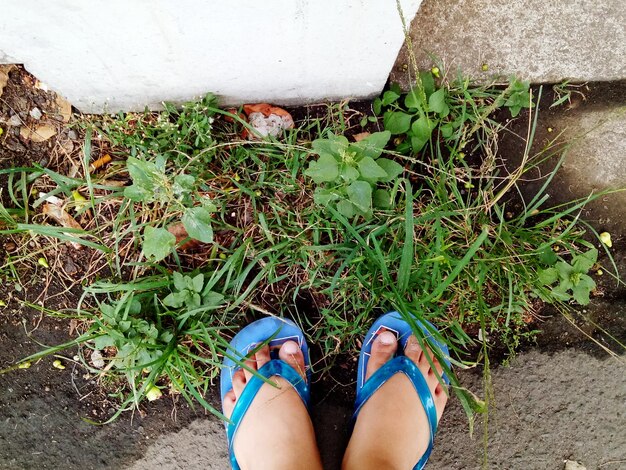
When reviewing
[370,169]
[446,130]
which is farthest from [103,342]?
[446,130]

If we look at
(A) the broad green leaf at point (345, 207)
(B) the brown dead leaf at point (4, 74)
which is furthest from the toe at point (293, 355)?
(B) the brown dead leaf at point (4, 74)

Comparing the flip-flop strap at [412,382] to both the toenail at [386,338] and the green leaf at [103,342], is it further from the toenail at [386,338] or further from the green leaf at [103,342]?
the green leaf at [103,342]

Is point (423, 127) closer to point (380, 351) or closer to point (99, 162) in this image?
point (380, 351)

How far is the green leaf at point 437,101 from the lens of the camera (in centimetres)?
154

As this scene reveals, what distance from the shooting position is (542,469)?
5.96 feet

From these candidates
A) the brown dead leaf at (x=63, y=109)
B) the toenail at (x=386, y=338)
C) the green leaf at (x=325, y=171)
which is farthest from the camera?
the toenail at (x=386, y=338)

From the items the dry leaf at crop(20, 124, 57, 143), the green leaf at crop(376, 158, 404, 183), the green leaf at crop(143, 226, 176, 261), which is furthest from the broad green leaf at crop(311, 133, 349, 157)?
the dry leaf at crop(20, 124, 57, 143)

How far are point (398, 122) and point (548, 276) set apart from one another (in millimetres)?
730

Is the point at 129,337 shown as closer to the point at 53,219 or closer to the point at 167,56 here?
the point at 53,219

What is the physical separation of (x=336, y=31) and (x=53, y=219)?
121 cm

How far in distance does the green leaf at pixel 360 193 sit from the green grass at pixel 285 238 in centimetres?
19

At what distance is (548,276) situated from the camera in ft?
5.10

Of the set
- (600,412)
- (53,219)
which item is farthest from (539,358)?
(53,219)

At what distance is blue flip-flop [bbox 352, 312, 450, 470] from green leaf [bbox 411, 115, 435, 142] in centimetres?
66
